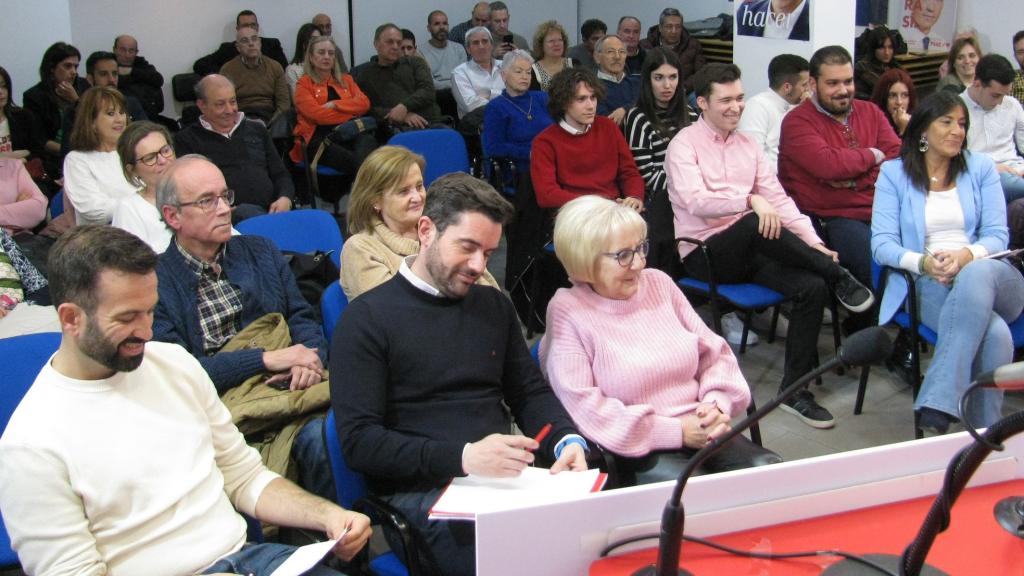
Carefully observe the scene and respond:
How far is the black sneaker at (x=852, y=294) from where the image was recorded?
360 cm

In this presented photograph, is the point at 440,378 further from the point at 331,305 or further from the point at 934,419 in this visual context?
the point at 934,419

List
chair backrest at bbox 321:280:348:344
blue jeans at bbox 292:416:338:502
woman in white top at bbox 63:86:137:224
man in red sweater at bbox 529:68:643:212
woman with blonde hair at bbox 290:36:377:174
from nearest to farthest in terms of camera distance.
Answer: blue jeans at bbox 292:416:338:502
chair backrest at bbox 321:280:348:344
woman in white top at bbox 63:86:137:224
man in red sweater at bbox 529:68:643:212
woman with blonde hair at bbox 290:36:377:174

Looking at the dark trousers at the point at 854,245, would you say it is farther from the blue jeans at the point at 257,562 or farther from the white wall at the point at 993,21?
the white wall at the point at 993,21

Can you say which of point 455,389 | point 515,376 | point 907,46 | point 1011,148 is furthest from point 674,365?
point 907,46

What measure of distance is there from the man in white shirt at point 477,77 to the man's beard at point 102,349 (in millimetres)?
5084

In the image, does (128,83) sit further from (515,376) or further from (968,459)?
(968,459)

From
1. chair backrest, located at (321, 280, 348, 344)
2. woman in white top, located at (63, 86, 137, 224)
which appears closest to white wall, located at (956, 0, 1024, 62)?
woman in white top, located at (63, 86, 137, 224)

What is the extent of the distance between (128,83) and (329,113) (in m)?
1.63

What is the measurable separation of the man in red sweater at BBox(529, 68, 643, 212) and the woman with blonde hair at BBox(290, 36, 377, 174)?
1.79 m

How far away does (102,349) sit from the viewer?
5.46 ft

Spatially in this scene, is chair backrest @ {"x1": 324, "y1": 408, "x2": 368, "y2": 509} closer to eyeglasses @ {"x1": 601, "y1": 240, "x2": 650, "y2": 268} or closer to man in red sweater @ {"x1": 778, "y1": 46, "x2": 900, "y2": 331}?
eyeglasses @ {"x1": 601, "y1": 240, "x2": 650, "y2": 268}

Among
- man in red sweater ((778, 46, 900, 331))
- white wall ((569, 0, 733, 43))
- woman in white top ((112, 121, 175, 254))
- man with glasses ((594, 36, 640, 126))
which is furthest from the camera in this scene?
white wall ((569, 0, 733, 43))

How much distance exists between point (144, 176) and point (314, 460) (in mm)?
1528

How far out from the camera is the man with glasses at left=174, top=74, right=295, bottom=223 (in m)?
4.45
